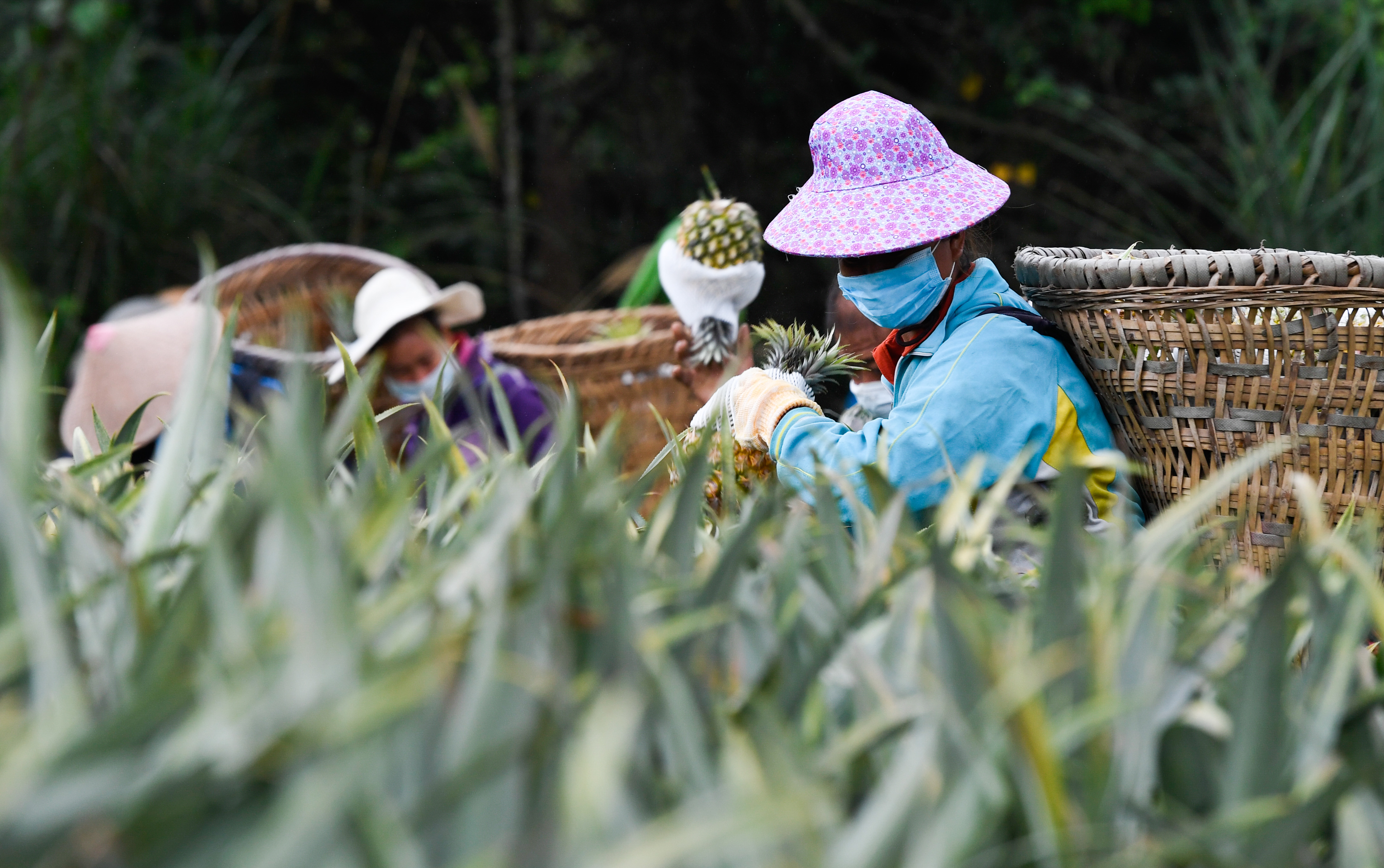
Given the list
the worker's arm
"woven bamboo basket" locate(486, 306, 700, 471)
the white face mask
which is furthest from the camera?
"woven bamboo basket" locate(486, 306, 700, 471)

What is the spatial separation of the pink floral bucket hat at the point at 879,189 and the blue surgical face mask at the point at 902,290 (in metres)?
0.04

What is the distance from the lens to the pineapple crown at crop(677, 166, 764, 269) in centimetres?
195

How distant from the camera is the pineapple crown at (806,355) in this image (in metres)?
1.37

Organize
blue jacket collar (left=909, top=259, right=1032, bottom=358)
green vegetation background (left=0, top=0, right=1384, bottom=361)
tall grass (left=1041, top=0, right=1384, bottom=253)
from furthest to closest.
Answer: green vegetation background (left=0, top=0, right=1384, bottom=361), tall grass (left=1041, top=0, right=1384, bottom=253), blue jacket collar (left=909, top=259, right=1032, bottom=358)

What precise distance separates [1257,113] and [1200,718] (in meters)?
2.95

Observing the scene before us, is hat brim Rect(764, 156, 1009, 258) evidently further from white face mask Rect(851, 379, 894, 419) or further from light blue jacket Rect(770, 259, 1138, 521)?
white face mask Rect(851, 379, 894, 419)

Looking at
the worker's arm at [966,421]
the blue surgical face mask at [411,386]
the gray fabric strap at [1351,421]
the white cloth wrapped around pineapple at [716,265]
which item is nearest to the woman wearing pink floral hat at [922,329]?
the worker's arm at [966,421]

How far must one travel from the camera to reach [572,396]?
710 mm

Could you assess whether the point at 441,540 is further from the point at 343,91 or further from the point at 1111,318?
the point at 343,91

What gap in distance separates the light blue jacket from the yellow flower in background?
3356 millimetres

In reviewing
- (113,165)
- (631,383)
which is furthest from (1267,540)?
(113,165)

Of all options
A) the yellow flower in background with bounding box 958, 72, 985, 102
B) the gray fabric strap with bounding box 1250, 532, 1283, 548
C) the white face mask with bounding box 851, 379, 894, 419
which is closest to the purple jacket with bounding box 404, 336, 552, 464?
the white face mask with bounding box 851, 379, 894, 419

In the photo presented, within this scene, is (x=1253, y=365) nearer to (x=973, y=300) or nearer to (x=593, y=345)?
(x=973, y=300)

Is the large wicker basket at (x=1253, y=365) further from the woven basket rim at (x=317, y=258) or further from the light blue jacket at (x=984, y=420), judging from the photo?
the woven basket rim at (x=317, y=258)
